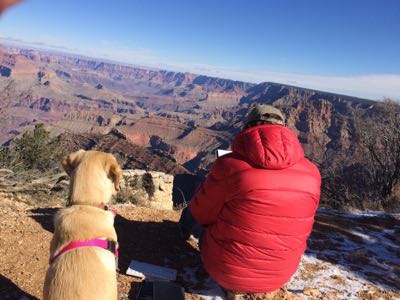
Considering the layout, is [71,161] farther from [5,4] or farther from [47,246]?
[5,4]

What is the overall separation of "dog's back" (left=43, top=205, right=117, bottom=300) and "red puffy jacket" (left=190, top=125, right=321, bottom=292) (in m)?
1.03

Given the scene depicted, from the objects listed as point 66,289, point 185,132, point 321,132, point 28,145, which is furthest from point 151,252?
point 185,132

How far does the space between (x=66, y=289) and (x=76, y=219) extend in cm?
54

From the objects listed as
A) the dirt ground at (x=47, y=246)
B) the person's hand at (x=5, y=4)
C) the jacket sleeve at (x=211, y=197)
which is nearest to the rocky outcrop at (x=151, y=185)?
the dirt ground at (x=47, y=246)

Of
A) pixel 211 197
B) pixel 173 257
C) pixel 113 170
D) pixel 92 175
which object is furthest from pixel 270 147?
pixel 173 257

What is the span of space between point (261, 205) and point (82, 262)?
4.81 feet

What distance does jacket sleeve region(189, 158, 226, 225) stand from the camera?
354 cm

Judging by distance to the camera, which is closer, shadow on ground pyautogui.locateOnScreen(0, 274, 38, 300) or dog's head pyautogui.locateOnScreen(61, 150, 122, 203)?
dog's head pyautogui.locateOnScreen(61, 150, 122, 203)

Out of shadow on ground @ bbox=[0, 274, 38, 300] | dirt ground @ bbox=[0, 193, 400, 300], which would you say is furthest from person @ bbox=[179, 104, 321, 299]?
shadow on ground @ bbox=[0, 274, 38, 300]

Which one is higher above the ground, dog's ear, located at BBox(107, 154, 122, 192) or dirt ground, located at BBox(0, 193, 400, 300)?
dog's ear, located at BBox(107, 154, 122, 192)

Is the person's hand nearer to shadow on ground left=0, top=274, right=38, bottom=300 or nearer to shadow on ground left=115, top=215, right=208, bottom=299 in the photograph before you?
shadow on ground left=0, top=274, right=38, bottom=300

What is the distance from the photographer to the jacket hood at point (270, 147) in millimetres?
3242

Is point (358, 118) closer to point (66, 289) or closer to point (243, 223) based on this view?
point (243, 223)

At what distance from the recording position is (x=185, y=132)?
168125 millimetres
